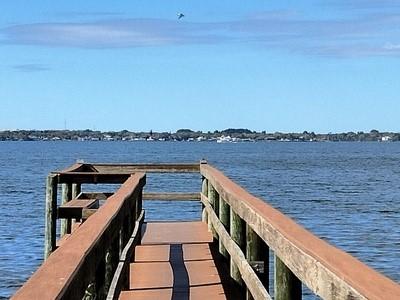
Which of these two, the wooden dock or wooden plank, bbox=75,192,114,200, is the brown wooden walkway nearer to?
the wooden dock

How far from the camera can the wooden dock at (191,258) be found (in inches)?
112

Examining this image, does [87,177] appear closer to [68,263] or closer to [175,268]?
[175,268]

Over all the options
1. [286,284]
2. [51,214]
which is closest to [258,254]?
[286,284]

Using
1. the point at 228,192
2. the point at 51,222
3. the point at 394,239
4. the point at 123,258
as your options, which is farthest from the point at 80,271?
the point at 394,239

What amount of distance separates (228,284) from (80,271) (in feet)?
15.5

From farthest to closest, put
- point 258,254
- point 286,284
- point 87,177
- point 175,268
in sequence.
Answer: point 87,177 → point 175,268 → point 258,254 → point 286,284

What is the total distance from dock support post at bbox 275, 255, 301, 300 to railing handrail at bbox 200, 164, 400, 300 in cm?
11

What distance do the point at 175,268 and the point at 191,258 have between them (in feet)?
2.47

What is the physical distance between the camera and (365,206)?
3534 cm

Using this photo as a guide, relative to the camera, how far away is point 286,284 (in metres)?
4.12

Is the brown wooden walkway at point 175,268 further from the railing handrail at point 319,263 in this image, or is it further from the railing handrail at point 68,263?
the railing handrail at point 68,263

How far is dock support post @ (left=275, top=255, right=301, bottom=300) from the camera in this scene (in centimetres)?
410

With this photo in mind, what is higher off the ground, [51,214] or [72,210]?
[72,210]

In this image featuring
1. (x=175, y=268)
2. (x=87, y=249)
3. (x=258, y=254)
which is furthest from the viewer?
(x=175, y=268)
